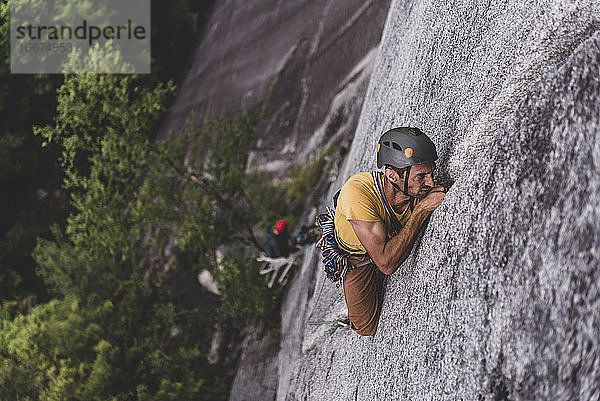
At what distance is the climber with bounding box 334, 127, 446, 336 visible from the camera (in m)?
2.62

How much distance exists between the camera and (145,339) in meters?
9.98

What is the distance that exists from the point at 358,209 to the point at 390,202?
27 centimetres

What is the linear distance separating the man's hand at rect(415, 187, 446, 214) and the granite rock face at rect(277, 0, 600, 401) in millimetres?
74

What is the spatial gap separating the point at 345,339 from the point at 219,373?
7.56 m

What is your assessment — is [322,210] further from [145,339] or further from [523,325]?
[523,325]

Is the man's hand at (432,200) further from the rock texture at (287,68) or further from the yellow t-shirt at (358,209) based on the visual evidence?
the rock texture at (287,68)

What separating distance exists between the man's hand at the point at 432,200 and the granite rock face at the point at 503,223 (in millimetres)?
74

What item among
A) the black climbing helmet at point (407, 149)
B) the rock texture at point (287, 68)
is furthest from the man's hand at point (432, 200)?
the rock texture at point (287, 68)

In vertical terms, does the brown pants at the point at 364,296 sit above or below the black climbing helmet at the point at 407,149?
below

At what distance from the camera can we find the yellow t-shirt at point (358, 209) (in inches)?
106

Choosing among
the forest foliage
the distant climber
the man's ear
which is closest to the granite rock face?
the man's ear

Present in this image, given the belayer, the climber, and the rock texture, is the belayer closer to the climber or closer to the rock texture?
the climber

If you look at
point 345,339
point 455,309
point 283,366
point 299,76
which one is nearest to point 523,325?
point 455,309

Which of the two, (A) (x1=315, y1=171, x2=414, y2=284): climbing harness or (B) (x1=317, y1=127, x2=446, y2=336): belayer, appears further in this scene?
(A) (x1=315, y1=171, x2=414, y2=284): climbing harness
